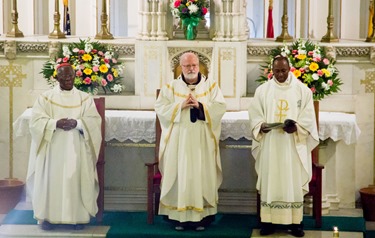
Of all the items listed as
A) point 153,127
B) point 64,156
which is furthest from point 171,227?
point 64,156

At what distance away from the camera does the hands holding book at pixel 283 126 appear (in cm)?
1271

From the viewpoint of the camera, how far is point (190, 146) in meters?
13.0

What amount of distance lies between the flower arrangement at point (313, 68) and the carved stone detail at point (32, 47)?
7.10ft

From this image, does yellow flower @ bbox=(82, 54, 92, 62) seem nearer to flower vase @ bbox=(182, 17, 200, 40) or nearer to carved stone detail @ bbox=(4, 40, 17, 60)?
carved stone detail @ bbox=(4, 40, 17, 60)

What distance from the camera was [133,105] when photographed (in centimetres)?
1428

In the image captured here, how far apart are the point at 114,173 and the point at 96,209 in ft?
2.96

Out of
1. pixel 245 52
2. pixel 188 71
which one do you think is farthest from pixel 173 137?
pixel 245 52

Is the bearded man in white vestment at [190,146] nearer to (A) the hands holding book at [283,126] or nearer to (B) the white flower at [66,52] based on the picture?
(A) the hands holding book at [283,126]

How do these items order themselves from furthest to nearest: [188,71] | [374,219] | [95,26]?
[95,26]
[374,219]
[188,71]

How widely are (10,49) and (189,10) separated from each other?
1.81 metres

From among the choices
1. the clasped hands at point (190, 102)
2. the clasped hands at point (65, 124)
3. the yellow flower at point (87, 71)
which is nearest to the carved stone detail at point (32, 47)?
the yellow flower at point (87, 71)

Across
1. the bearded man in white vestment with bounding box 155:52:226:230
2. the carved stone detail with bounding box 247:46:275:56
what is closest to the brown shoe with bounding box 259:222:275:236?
the bearded man in white vestment with bounding box 155:52:226:230

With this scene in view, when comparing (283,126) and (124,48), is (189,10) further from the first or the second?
(283,126)

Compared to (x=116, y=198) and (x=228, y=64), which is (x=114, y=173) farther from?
(x=228, y=64)
